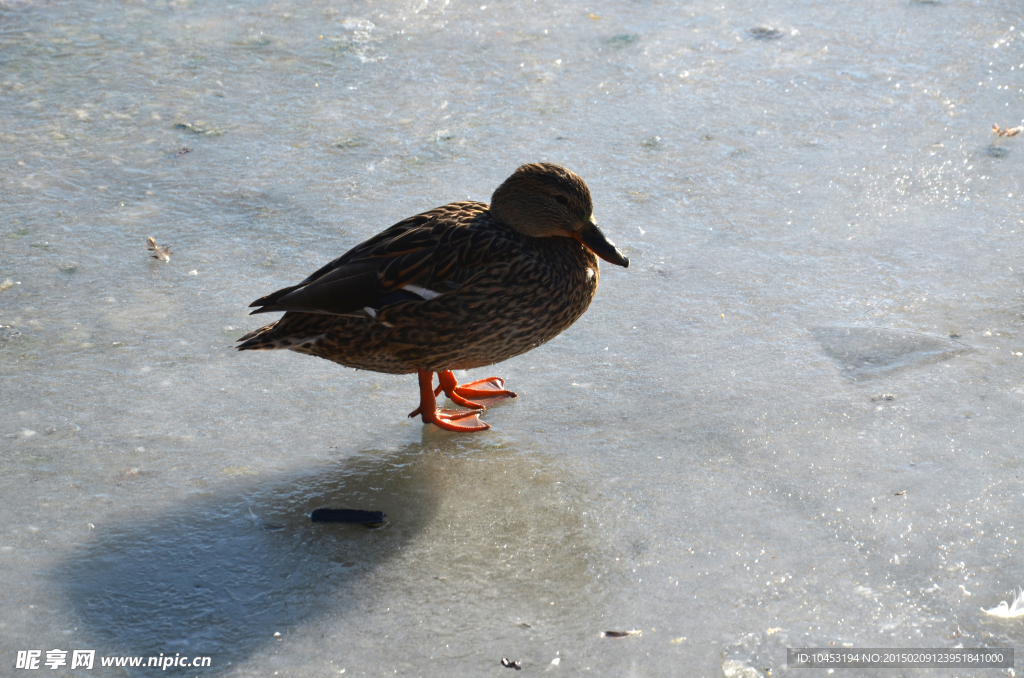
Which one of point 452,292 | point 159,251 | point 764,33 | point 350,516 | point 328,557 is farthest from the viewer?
point 764,33

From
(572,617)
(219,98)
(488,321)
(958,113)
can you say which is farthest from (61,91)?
(958,113)

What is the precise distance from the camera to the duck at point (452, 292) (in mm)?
3445

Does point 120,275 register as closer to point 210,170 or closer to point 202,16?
point 210,170

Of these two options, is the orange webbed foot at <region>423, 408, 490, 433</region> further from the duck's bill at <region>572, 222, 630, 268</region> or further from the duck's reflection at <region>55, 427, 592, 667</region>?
the duck's bill at <region>572, 222, 630, 268</region>

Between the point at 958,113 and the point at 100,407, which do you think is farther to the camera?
the point at 958,113

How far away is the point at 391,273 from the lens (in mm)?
3461

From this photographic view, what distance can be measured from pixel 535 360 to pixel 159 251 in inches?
72.3

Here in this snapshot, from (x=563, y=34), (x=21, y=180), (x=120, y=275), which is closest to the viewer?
(x=120, y=275)

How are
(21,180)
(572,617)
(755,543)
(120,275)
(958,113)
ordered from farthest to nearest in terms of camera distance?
(958,113) < (21,180) < (120,275) < (755,543) < (572,617)

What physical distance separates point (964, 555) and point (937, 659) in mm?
457

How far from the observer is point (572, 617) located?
8.87 ft

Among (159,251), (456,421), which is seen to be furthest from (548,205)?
(159,251)

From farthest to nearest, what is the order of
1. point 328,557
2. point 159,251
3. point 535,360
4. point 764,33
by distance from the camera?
point 764,33, point 159,251, point 535,360, point 328,557

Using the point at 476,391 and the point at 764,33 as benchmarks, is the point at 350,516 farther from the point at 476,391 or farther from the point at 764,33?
the point at 764,33
